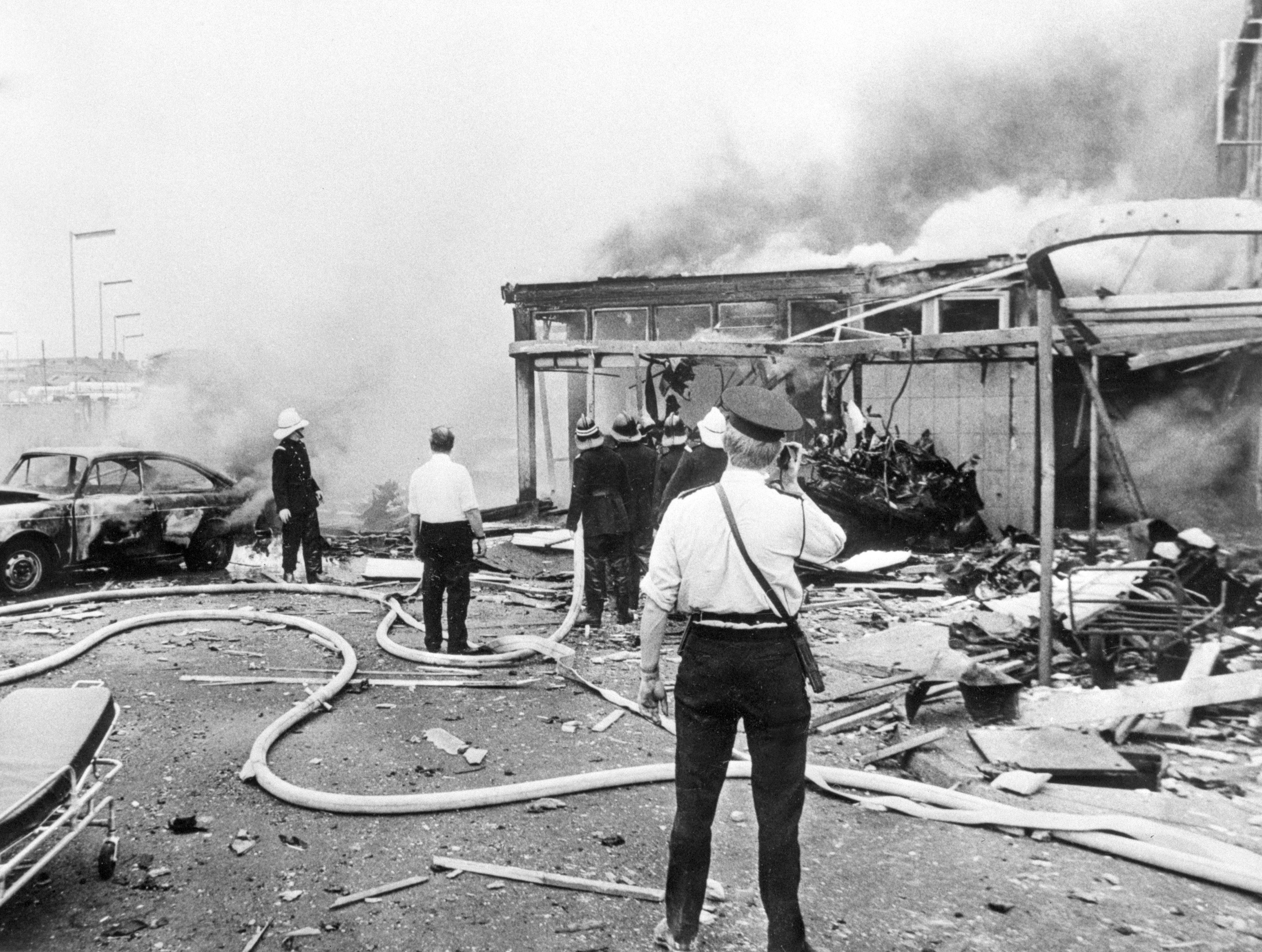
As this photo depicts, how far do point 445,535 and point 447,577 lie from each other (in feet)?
1.20

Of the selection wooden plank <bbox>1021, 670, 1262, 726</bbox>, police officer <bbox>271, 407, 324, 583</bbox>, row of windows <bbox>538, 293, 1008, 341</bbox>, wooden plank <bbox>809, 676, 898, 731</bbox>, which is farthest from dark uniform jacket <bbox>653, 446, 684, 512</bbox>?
row of windows <bbox>538, 293, 1008, 341</bbox>

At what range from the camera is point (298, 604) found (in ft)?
32.3

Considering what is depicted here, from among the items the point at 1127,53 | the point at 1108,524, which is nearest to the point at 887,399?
the point at 1108,524

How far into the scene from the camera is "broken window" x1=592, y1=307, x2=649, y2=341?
18.6 meters

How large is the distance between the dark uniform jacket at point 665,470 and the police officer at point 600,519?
696 mm

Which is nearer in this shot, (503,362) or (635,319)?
(635,319)

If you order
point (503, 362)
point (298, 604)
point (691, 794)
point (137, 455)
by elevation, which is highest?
point (503, 362)

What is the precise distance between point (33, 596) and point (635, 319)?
11599 millimetres

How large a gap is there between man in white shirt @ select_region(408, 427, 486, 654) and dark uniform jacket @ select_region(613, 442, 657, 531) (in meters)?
2.02

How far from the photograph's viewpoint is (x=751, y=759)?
3324 millimetres

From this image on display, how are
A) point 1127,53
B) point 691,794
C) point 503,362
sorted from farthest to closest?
point 503,362, point 1127,53, point 691,794

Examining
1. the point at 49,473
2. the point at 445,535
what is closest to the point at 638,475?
the point at 445,535

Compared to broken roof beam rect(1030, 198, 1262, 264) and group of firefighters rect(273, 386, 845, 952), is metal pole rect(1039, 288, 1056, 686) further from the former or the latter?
group of firefighters rect(273, 386, 845, 952)

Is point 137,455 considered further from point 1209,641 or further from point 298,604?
point 1209,641
